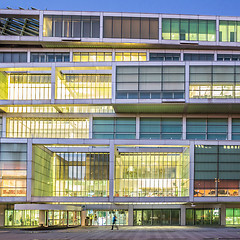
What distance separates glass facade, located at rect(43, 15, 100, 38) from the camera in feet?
220

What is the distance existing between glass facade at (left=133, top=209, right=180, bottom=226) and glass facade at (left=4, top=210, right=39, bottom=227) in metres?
14.5

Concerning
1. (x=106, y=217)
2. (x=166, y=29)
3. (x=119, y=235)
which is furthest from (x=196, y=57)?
(x=119, y=235)

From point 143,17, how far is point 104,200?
95.4 feet

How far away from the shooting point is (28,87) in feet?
217

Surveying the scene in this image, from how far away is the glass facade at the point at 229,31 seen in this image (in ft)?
223

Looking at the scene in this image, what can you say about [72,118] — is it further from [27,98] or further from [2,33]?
[2,33]

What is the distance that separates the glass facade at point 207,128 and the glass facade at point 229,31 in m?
13.2

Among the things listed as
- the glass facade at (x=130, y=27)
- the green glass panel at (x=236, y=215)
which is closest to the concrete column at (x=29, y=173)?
the glass facade at (x=130, y=27)

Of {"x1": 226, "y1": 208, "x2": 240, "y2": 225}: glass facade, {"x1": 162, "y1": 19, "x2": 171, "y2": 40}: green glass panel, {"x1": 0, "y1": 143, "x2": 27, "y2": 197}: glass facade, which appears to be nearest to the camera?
{"x1": 0, "y1": 143, "x2": 27, "y2": 197}: glass facade

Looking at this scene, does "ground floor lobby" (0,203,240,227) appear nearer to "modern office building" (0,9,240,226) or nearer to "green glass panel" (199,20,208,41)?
"modern office building" (0,9,240,226)

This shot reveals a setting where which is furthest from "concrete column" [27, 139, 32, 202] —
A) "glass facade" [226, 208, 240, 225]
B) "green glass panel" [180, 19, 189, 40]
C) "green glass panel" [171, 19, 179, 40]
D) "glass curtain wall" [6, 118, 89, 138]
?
"green glass panel" [180, 19, 189, 40]

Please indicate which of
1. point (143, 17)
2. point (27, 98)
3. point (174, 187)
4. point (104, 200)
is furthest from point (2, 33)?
point (174, 187)

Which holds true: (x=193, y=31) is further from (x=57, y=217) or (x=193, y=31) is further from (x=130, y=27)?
(x=57, y=217)

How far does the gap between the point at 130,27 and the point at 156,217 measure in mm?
29263
